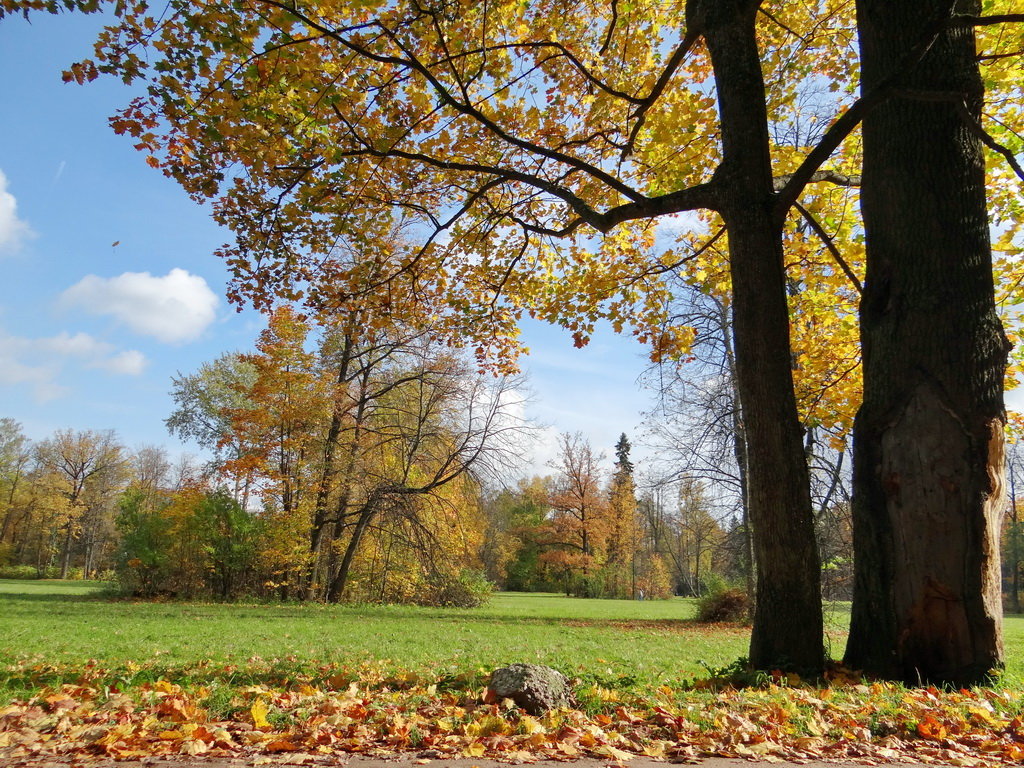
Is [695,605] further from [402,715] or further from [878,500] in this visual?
[402,715]

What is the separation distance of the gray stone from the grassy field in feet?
3.05

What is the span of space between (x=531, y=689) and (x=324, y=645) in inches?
258

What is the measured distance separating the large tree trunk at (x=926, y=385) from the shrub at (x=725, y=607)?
1397cm

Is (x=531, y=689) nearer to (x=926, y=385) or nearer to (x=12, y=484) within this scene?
(x=926, y=385)

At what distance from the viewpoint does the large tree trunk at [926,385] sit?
480 cm

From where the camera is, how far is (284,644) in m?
9.27

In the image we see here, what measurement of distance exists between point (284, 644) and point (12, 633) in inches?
189

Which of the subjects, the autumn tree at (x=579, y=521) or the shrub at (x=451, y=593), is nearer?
the shrub at (x=451, y=593)

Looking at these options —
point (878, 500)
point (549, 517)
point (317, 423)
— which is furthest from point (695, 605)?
point (549, 517)

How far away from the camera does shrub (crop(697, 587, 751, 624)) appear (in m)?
18.0

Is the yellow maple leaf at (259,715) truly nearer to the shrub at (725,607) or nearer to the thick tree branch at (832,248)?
the thick tree branch at (832,248)

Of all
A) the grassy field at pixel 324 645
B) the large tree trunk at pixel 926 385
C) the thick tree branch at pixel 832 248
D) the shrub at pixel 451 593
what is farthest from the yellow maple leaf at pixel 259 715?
the shrub at pixel 451 593

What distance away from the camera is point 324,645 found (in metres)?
9.46

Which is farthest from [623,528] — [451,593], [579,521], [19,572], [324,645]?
[19,572]
